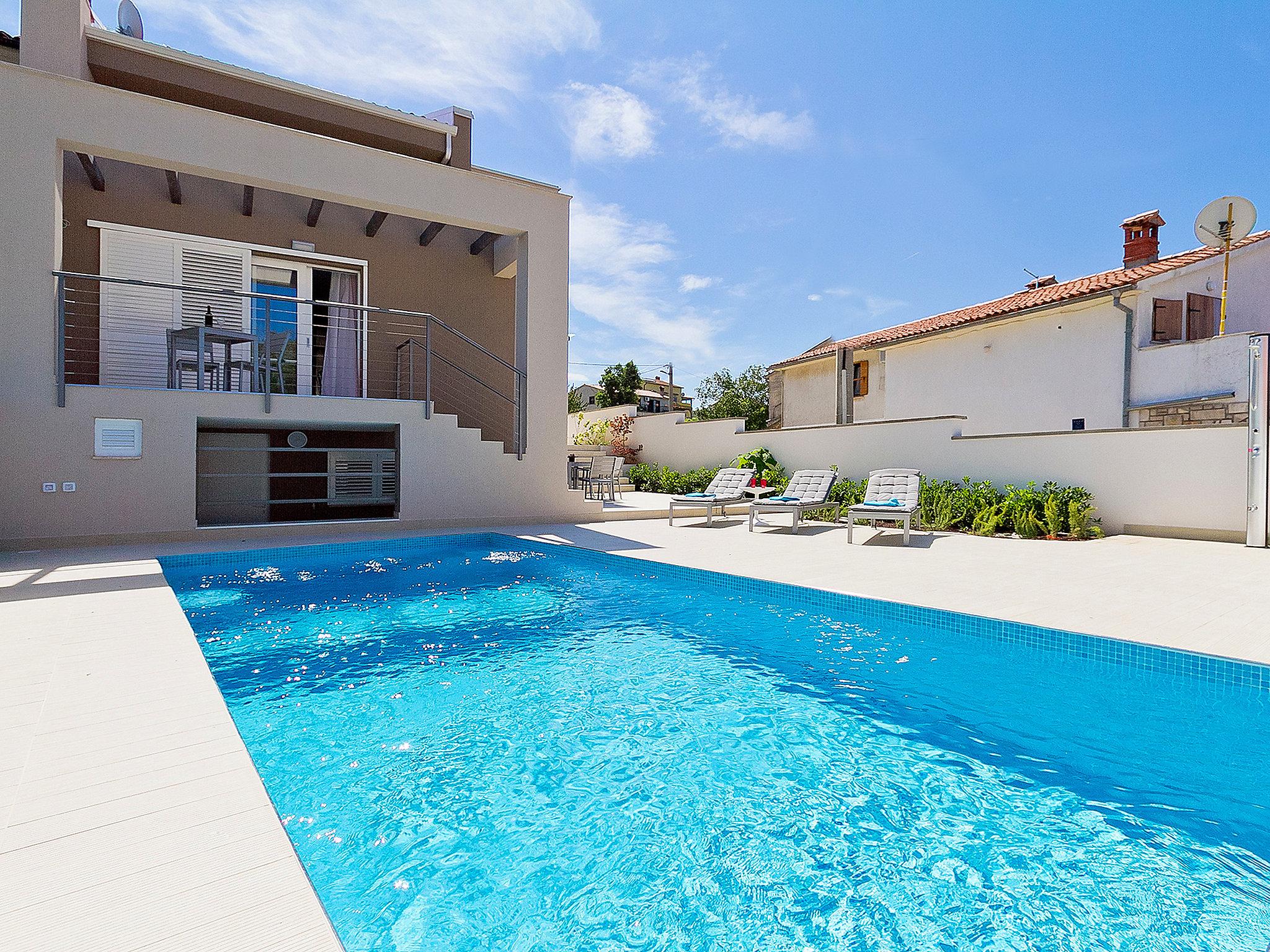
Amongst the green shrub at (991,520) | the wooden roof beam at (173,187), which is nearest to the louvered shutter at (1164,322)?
the green shrub at (991,520)

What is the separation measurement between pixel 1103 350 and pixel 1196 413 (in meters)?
2.07

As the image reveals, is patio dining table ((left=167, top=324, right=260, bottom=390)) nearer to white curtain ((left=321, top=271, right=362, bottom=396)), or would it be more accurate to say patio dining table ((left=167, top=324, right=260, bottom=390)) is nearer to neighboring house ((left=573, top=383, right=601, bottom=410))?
white curtain ((left=321, top=271, right=362, bottom=396))

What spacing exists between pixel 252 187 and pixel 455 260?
3.36 meters

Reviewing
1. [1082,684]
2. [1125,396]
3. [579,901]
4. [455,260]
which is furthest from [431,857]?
[1125,396]

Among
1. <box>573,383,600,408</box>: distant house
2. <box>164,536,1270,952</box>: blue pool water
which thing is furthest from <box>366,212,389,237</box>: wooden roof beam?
<box>573,383,600,408</box>: distant house

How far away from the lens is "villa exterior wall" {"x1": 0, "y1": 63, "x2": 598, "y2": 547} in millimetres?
7504

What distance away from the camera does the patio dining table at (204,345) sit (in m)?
8.06

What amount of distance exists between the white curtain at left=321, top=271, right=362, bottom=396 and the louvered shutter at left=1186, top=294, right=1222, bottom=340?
52.2 feet

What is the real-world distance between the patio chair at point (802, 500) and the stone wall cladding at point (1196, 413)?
591cm

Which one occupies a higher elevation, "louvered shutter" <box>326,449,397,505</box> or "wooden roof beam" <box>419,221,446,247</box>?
"wooden roof beam" <box>419,221,446,247</box>

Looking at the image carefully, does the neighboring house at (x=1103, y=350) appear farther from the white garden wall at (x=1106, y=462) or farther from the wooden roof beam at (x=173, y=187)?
the wooden roof beam at (x=173, y=187)

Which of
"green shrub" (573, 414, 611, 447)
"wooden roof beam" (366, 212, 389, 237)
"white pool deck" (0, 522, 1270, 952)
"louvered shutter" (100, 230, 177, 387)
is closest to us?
"white pool deck" (0, 522, 1270, 952)

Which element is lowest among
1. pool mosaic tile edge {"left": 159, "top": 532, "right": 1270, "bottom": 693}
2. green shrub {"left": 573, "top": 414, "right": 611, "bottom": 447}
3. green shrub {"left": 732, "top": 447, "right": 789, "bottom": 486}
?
pool mosaic tile edge {"left": 159, "top": 532, "right": 1270, "bottom": 693}

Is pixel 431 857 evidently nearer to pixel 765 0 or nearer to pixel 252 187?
pixel 252 187
